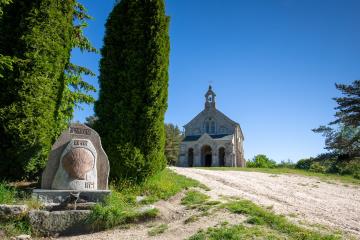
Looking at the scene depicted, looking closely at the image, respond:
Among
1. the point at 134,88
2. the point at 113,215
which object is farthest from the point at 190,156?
the point at 113,215

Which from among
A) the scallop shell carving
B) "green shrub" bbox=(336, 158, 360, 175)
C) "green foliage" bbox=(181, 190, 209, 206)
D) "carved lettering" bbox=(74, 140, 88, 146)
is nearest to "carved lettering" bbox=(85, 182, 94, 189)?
the scallop shell carving

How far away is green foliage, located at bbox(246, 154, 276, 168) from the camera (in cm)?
4423

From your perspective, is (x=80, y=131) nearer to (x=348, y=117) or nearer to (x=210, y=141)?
(x=348, y=117)

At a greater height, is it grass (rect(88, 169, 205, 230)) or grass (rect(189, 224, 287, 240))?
grass (rect(88, 169, 205, 230))

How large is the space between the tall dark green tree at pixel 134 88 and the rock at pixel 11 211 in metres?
3.83

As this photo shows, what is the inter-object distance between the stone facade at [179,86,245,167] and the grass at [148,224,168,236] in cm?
3419

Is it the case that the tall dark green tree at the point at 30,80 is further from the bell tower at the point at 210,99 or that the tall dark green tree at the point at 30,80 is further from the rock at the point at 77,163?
the bell tower at the point at 210,99

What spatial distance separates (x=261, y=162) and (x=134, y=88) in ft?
122

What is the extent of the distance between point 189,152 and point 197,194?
3417 centimetres

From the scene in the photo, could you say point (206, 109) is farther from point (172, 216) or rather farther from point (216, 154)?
point (172, 216)

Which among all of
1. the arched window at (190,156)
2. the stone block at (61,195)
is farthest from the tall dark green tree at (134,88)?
the arched window at (190,156)

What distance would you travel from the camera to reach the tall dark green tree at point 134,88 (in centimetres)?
1069

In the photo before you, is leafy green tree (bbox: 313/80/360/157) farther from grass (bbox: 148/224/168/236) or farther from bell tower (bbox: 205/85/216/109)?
bell tower (bbox: 205/85/216/109)

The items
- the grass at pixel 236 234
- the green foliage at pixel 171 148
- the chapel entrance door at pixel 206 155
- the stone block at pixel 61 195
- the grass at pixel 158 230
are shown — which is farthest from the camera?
the green foliage at pixel 171 148
